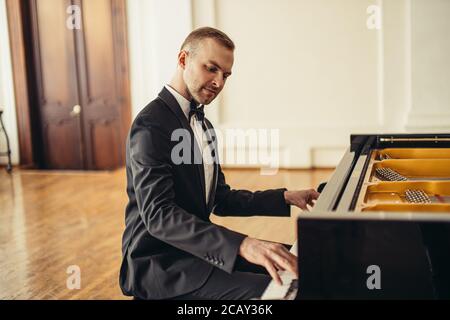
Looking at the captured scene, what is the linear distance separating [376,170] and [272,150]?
478 cm

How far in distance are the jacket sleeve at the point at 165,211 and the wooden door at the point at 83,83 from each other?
5939 millimetres

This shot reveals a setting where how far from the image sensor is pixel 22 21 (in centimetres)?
Answer: 758

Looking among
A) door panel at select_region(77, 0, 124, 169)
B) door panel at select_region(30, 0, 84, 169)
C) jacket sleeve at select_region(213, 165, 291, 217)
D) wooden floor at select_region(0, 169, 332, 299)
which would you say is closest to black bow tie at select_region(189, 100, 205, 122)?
jacket sleeve at select_region(213, 165, 291, 217)

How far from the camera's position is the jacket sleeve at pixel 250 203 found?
2016 millimetres

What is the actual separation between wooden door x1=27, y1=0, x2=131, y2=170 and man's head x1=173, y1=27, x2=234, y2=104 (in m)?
5.86

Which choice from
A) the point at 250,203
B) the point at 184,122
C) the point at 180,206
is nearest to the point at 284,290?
the point at 180,206

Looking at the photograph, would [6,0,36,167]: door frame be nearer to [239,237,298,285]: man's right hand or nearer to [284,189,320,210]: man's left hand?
[284,189,320,210]: man's left hand

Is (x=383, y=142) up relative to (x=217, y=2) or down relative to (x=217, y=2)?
down

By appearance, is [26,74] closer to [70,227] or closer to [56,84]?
[56,84]

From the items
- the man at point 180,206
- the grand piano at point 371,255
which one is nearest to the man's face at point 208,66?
the man at point 180,206

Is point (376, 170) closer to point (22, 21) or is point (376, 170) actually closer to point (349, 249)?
point (349, 249)

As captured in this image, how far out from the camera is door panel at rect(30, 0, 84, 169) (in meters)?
7.60
